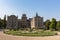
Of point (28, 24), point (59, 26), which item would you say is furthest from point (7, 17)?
point (59, 26)

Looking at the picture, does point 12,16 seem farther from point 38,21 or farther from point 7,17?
point 38,21

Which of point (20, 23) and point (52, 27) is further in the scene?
point (20, 23)

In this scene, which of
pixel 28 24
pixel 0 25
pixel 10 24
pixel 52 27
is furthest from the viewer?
pixel 28 24

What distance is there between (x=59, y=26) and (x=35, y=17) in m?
41.5

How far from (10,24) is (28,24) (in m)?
19.2

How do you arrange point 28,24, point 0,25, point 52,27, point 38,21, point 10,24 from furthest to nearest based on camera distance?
point 28,24 < point 38,21 < point 10,24 < point 0,25 < point 52,27

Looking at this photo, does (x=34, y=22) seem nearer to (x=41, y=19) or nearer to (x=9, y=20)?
(x=41, y=19)

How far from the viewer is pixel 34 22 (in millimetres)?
93000

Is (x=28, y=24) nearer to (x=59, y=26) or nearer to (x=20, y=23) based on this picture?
(x=20, y=23)

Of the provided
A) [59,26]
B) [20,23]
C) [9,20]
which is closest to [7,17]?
[9,20]

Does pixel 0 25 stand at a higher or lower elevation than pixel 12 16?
lower

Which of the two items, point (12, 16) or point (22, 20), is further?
point (22, 20)

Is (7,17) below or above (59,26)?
above

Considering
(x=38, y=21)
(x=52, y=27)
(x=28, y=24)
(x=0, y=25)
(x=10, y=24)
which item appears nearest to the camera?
(x=52, y=27)
